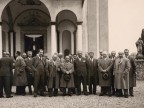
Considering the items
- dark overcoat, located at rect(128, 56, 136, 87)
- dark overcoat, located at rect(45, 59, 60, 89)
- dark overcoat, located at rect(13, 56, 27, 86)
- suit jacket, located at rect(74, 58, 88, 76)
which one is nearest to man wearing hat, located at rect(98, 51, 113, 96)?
suit jacket, located at rect(74, 58, 88, 76)

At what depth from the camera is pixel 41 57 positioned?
588 inches

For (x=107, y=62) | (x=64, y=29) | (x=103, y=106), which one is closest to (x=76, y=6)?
(x=64, y=29)

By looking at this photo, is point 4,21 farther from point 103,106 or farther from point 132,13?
point 103,106

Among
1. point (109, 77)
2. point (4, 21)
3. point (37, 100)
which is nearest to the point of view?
point (37, 100)

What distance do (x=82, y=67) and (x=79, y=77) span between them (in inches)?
17.0

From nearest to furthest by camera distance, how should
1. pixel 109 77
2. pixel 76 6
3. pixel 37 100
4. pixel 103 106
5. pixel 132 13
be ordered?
1. pixel 103 106
2. pixel 37 100
3. pixel 109 77
4. pixel 76 6
5. pixel 132 13

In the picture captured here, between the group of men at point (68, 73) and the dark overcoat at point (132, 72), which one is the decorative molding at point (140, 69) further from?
the dark overcoat at point (132, 72)

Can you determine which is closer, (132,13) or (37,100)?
(37,100)

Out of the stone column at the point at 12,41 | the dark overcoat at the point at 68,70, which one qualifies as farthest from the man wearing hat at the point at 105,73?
the stone column at the point at 12,41

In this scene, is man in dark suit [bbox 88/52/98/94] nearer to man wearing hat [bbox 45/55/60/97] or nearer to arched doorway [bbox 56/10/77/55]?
man wearing hat [bbox 45/55/60/97]

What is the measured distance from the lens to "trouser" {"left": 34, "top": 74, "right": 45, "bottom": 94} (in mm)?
14578

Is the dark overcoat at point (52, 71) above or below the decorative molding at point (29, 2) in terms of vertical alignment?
below

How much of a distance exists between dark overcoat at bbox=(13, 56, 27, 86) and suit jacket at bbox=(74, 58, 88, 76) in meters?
2.14

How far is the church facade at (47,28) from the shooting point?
2681cm
